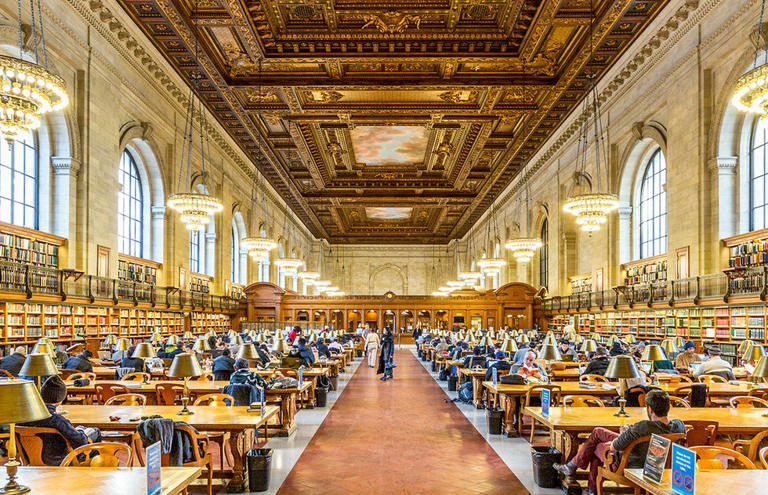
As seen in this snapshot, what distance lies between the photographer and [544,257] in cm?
3241

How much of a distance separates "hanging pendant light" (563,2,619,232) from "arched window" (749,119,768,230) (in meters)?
2.94

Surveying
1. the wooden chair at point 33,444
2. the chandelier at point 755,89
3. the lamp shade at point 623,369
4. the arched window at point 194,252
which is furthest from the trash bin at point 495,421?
the arched window at point 194,252

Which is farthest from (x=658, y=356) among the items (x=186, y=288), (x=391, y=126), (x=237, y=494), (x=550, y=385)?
(x=186, y=288)

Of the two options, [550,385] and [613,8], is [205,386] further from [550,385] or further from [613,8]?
[613,8]

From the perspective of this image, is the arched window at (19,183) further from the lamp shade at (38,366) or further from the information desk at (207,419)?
the lamp shade at (38,366)

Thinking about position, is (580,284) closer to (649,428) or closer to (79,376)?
(79,376)

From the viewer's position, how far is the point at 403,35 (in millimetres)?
14570

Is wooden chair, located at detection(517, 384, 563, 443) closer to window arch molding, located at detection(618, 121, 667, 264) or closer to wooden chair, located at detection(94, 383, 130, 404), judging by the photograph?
wooden chair, located at detection(94, 383, 130, 404)

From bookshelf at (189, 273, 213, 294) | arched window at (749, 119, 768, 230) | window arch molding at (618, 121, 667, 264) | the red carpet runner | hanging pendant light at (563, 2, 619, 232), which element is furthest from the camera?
bookshelf at (189, 273, 213, 294)

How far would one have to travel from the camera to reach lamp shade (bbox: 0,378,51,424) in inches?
117

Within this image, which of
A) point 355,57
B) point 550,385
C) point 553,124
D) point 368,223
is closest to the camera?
point 550,385

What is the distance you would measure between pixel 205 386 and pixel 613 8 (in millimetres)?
10605

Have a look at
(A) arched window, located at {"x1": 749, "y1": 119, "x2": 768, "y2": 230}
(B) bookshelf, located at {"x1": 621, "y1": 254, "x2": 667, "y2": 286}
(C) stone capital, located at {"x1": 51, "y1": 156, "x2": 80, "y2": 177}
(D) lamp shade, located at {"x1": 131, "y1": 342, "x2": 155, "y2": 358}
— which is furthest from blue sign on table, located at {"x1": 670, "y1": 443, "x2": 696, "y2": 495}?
(B) bookshelf, located at {"x1": 621, "y1": 254, "x2": 667, "y2": 286}

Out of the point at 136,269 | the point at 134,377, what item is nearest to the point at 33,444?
the point at 134,377
